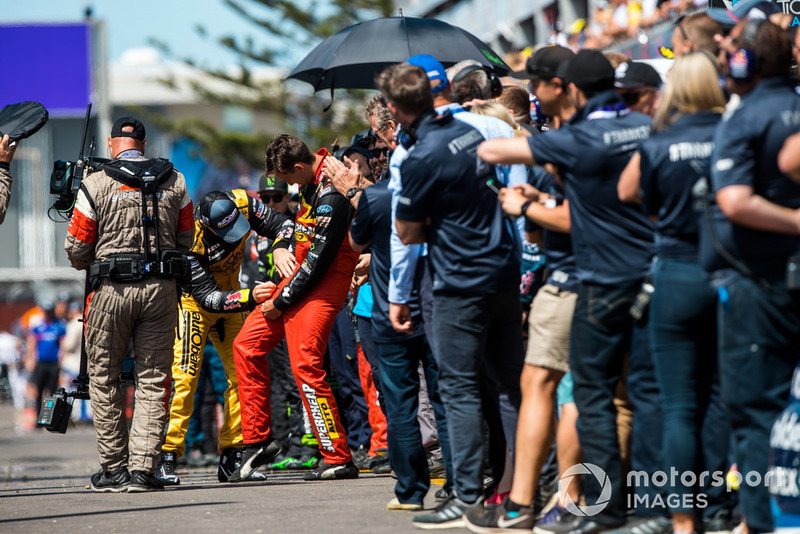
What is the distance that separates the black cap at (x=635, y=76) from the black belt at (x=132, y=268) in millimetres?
3495

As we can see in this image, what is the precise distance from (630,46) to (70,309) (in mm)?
15973

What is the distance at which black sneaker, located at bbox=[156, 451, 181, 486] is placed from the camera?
26.1 feet

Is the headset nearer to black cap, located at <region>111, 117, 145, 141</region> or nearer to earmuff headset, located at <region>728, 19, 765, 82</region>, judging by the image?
earmuff headset, located at <region>728, 19, 765, 82</region>

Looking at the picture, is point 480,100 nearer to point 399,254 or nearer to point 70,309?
point 399,254

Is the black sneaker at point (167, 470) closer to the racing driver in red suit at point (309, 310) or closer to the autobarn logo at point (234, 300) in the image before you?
the racing driver in red suit at point (309, 310)

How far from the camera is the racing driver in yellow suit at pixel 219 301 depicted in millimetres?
8391

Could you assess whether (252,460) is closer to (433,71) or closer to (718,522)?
(433,71)

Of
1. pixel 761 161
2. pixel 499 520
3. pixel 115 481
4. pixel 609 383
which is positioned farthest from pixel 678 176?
pixel 115 481

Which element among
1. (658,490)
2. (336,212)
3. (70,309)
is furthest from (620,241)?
(70,309)

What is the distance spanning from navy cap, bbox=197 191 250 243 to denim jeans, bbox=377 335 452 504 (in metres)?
2.36

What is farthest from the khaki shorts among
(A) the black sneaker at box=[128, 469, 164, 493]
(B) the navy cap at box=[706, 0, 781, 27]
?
(A) the black sneaker at box=[128, 469, 164, 493]

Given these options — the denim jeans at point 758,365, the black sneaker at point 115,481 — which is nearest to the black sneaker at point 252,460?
the black sneaker at point 115,481

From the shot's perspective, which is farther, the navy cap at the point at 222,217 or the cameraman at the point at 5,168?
the navy cap at the point at 222,217

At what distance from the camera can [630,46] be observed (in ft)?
45.8
